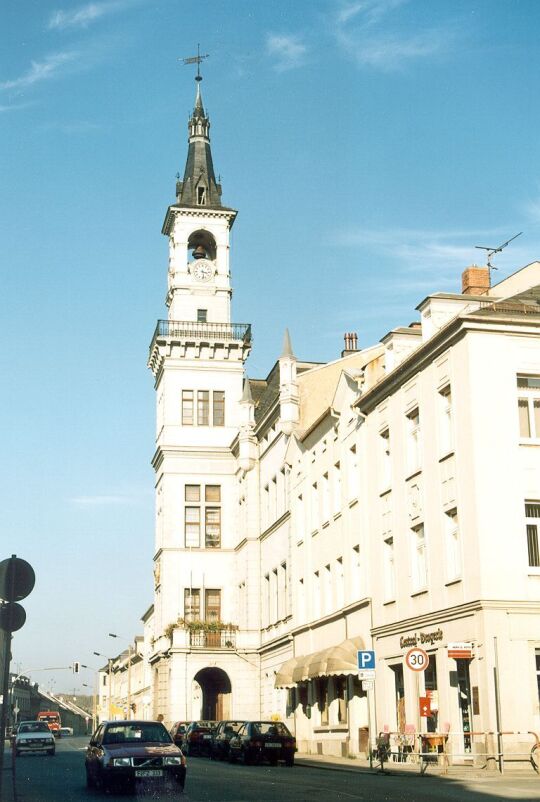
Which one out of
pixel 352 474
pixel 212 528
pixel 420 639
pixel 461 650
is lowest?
pixel 461 650

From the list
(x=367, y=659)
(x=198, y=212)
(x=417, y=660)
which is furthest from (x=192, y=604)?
(x=417, y=660)

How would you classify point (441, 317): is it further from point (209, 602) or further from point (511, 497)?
point (209, 602)

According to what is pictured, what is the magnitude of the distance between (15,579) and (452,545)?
61.4 ft

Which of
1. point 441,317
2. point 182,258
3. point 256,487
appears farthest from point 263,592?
point 441,317

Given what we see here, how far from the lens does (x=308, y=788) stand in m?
22.7

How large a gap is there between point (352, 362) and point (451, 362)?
20.0 m

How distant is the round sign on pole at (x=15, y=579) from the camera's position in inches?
564

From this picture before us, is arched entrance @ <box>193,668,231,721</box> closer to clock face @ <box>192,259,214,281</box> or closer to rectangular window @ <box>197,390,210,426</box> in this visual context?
rectangular window @ <box>197,390,210,426</box>

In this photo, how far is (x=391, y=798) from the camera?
19281 mm

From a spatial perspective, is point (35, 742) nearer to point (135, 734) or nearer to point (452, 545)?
point (452, 545)

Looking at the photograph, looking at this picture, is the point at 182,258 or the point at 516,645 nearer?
the point at 516,645

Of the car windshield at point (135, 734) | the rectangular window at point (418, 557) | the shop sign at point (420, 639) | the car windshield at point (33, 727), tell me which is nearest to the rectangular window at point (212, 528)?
the car windshield at point (33, 727)

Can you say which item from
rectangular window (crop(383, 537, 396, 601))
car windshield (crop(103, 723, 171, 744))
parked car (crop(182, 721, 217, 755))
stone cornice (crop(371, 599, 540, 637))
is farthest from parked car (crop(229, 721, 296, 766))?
car windshield (crop(103, 723, 171, 744))

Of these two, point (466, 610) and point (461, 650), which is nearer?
point (461, 650)
